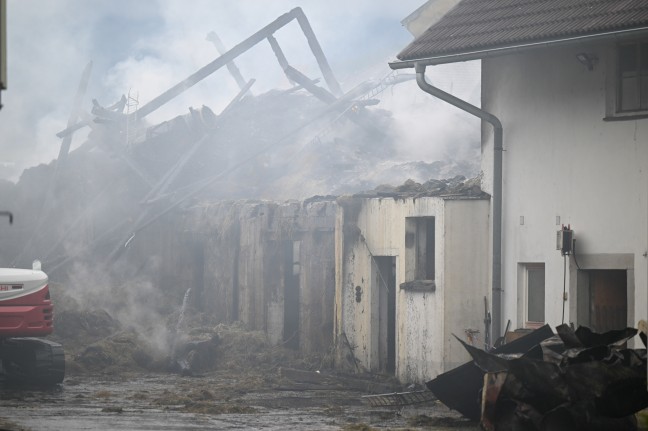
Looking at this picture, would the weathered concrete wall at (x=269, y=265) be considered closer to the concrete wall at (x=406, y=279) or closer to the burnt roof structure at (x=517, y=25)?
the concrete wall at (x=406, y=279)

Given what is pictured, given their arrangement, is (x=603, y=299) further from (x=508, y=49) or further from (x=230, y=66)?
(x=230, y=66)

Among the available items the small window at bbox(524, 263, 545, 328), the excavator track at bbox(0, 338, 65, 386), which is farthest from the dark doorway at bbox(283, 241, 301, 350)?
the small window at bbox(524, 263, 545, 328)

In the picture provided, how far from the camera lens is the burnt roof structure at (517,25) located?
14.3 metres

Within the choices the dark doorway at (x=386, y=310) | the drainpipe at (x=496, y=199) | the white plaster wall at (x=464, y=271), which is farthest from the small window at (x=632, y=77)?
the dark doorway at (x=386, y=310)

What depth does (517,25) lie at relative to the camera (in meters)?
15.7

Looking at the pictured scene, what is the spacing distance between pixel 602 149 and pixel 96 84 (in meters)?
39.3

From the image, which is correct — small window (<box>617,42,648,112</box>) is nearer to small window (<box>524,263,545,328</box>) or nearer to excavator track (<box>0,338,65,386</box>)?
small window (<box>524,263,545,328</box>)

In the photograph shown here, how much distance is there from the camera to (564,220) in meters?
16.2

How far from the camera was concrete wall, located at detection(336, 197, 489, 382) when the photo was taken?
61.7 ft

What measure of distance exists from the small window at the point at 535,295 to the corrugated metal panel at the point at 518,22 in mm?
3550

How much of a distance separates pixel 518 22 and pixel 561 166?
2.18 m

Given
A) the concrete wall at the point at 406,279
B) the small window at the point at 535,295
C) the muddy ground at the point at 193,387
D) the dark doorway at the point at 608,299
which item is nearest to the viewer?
the muddy ground at the point at 193,387

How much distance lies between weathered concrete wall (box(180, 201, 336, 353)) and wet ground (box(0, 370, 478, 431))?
9.80ft

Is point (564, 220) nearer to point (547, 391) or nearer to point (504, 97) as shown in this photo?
point (504, 97)
